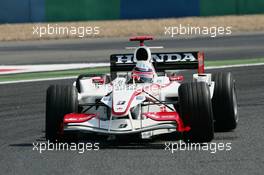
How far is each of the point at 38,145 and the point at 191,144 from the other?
1842mm

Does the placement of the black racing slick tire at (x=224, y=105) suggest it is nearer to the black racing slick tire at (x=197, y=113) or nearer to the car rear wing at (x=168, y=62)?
the car rear wing at (x=168, y=62)

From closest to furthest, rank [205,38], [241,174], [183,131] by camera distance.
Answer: [241,174], [183,131], [205,38]

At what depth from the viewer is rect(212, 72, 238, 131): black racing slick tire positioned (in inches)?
472

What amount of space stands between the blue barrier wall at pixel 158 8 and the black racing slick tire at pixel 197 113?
24526 mm

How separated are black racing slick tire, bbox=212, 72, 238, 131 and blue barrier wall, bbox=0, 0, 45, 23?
23.2m

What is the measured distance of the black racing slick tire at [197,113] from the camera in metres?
10.7

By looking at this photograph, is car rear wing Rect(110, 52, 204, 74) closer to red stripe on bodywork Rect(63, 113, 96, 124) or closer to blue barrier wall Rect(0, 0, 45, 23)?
red stripe on bodywork Rect(63, 113, 96, 124)

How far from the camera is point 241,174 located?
8.94 m

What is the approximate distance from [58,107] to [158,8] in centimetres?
2454

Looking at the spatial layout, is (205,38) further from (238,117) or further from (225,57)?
(238,117)

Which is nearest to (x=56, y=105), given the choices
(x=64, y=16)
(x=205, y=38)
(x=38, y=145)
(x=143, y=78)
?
(x=38, y=145)

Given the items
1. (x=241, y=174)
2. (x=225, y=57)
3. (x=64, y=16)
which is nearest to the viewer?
(x=241, y=174)

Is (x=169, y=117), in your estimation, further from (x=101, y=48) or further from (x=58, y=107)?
(x=101, y=48)

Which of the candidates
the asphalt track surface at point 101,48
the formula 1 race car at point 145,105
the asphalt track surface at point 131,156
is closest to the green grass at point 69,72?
the asphalt track surface at point 101,48
